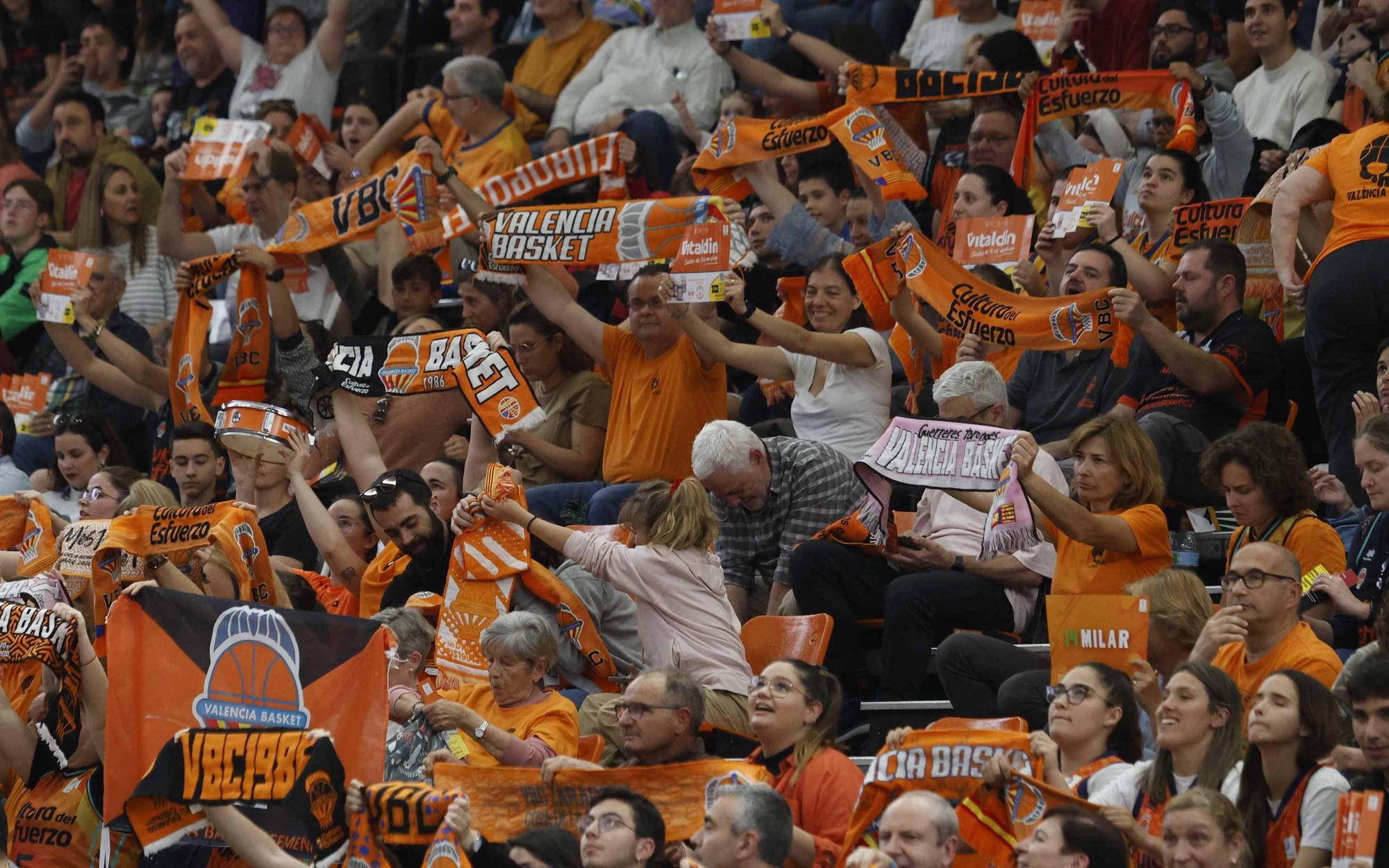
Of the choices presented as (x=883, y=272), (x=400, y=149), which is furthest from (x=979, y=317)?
(x=400, y=149)

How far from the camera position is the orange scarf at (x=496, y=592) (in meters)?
6.89

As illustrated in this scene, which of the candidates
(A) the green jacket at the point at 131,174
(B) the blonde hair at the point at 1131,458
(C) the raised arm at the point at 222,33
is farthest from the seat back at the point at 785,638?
(C) the raised arm at the point at 222,33

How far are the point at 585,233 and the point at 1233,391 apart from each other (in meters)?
2.82

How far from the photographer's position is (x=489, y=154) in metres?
10.9

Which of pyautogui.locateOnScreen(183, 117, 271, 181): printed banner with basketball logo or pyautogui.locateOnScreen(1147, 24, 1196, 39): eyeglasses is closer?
pyautogui.locateOnScreen(1147, 24, 1196, 39): eyeglasses

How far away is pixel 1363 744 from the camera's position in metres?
4.67

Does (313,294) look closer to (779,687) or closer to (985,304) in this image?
(985,304)

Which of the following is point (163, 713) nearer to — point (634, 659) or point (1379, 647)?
point (634, 659)

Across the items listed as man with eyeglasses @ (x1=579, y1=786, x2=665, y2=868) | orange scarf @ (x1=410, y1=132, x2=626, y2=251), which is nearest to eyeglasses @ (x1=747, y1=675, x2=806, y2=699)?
man with eyeglasses @ (x1=579, y1=786, x2=665, y2=868)

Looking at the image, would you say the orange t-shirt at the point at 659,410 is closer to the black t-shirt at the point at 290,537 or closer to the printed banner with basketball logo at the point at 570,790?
the black t-shirt at the point at 290,537

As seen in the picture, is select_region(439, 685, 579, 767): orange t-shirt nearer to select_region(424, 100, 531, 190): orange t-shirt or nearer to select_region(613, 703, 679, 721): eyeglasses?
select_region(613, 703, 679, 721): eyeglasses

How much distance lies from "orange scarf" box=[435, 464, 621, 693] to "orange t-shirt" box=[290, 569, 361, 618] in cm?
101

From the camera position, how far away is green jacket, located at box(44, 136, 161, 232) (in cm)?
→ 1173

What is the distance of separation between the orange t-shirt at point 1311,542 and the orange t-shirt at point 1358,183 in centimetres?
163
